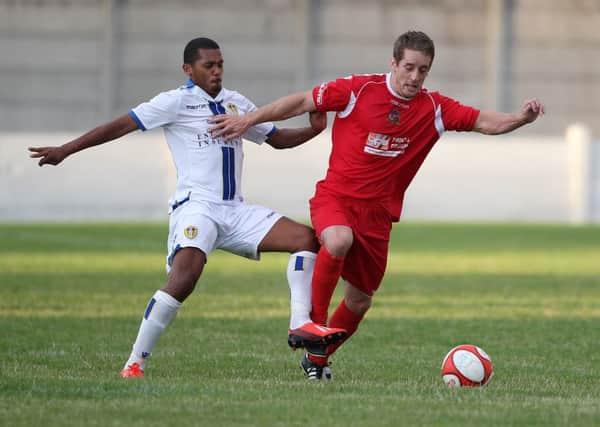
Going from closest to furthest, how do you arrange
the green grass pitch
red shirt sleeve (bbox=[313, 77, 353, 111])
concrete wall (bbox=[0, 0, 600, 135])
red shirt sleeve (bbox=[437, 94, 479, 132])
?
1. the green grass pitch
2. red shirt sleeve (bbox=[313, 77, 353, 111])
3. red shirt sleeve (bbox=[437, 94, 479, 132])
4. concrete wall (bbox=[0, 0, 600, 135])

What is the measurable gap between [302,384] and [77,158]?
22408 millimetres

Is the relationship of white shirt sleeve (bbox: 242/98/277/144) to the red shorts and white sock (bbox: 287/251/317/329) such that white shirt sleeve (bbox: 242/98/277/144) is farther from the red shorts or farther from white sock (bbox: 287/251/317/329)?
white sock (bbox: 287/251/317/329)

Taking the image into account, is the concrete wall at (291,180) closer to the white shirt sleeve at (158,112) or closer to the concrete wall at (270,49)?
the concrete wall at (270,49)

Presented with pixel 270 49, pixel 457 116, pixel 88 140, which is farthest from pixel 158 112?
pixel 270 49

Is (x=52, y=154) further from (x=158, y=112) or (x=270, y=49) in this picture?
(x=270, y=49)

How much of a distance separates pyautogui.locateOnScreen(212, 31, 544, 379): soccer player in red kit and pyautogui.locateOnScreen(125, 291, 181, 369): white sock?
0.83 meters

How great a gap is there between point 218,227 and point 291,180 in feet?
75.0

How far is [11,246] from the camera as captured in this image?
835 inches

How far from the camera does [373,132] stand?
24.2 ft

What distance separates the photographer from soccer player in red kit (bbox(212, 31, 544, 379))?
7.27m

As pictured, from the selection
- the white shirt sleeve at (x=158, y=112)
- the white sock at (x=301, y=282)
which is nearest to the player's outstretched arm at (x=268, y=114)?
the white shirt sleeve at (x=158, y=112)

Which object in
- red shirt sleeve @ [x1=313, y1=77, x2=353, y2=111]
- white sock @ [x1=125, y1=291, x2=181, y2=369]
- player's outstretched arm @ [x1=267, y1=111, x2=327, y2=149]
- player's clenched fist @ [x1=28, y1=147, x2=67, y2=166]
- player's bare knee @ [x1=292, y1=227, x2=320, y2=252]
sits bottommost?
white sock @ [x1=125, y1=291, x2=181, y2=369]

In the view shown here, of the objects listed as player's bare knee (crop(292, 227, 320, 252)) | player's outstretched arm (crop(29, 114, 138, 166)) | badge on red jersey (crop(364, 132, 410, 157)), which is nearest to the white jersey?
player's outstretched arm (crop(29, 114, 138, 166))

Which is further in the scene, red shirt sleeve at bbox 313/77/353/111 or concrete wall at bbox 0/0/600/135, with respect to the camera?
concrete wall at bbox 0/0/600/135
